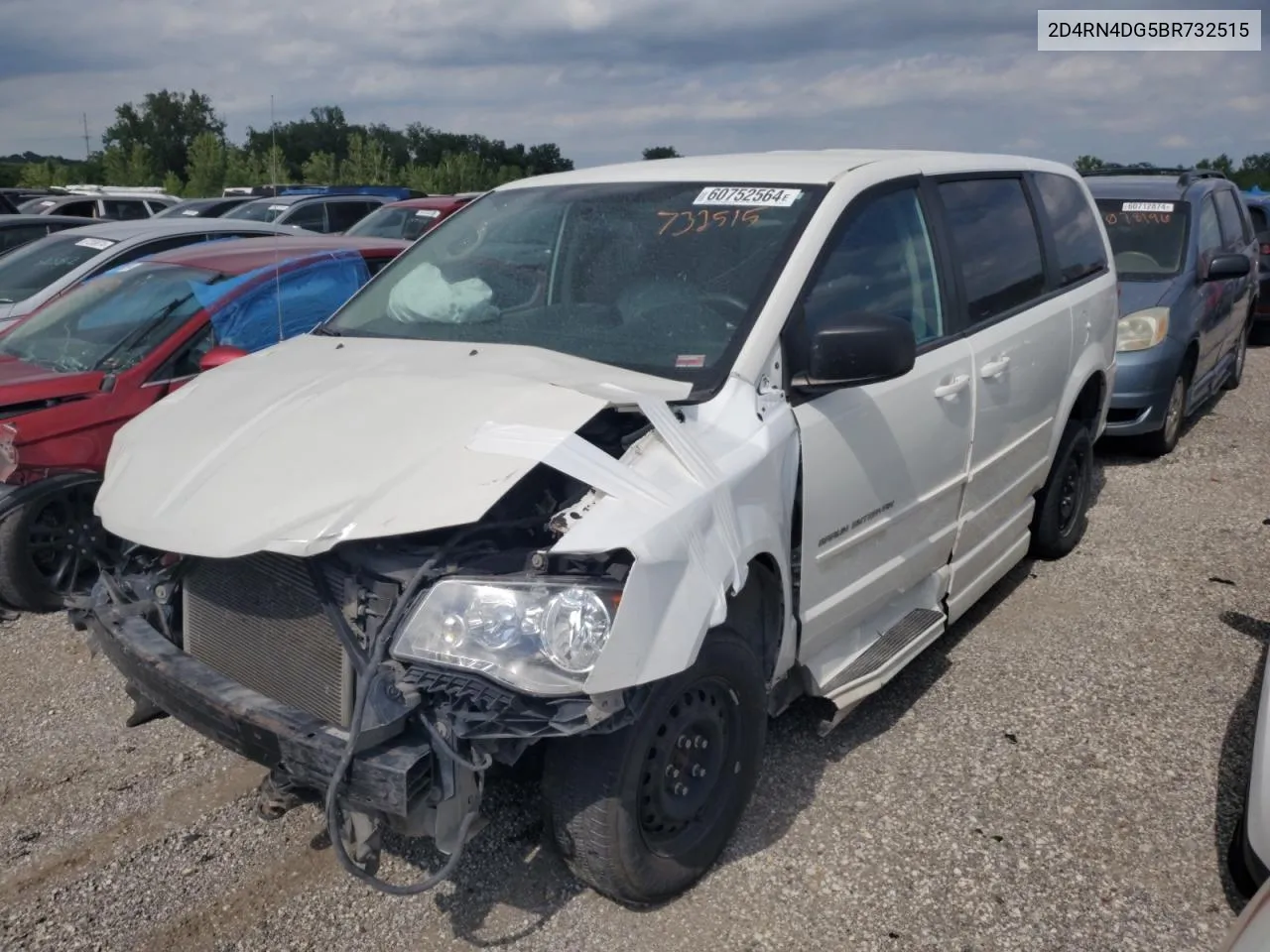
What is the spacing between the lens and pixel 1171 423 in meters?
7.71

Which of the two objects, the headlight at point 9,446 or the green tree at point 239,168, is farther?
the green tree at point 239,168

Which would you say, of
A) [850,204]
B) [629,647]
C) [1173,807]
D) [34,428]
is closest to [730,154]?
[850,204]

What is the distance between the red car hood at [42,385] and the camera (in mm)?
4949

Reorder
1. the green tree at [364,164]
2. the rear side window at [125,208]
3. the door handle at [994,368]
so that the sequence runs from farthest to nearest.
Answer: the green tree at [364,164]
the rear side window at [125,208]
the door handle at [994,368]

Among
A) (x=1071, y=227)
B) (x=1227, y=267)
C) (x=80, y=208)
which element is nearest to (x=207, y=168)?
(x=80, y=208)

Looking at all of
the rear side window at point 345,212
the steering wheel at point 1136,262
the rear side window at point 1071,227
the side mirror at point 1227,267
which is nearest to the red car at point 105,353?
the rear side window at point 1071,227

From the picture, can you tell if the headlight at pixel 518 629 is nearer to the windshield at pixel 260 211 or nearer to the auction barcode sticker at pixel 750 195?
the auction barcode sticker at pixel 750 195

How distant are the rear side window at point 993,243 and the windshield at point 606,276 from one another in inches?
36.3

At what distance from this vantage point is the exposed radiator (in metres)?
2.67

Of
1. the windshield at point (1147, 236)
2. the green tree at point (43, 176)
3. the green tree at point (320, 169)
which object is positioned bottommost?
the windshield at point (1147, 236)

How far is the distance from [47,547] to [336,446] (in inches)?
110

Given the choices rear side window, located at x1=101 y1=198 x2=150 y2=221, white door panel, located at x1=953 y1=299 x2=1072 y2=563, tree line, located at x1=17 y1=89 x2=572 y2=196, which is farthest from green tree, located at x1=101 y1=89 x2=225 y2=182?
white door panel, located at x1=953 y1=299 x2=1072 y2=563

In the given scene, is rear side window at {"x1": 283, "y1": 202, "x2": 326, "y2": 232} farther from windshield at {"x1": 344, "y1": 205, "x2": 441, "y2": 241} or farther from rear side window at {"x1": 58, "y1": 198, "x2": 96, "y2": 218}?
rear side window at {"x1": 58, "y1": 198, "x2": 96, "y2": 218}

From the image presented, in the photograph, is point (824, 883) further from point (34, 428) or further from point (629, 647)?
point (34, 428)
